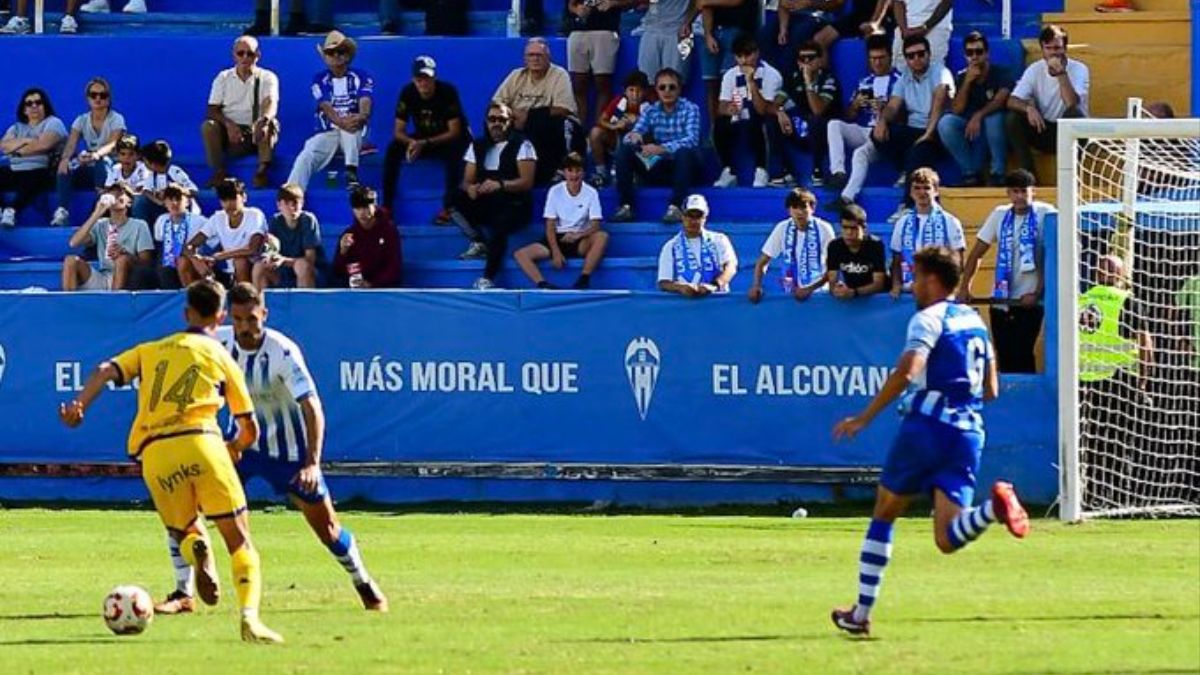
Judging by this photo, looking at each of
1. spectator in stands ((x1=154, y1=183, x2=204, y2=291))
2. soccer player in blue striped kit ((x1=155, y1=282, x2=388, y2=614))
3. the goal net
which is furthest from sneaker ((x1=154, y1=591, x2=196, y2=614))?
spectator in stands ((x1=154, y1=183, x2=204, y2=291))

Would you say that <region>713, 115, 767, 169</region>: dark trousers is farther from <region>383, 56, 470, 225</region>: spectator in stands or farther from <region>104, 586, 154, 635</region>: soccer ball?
<region>104, 586, 154, 635</region>: soccer ball

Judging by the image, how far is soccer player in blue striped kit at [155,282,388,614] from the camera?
12961mm

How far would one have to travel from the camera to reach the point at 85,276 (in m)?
23.6

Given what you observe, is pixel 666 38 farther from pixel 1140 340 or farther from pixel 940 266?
pixel 940 266

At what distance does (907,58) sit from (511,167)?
3.92m

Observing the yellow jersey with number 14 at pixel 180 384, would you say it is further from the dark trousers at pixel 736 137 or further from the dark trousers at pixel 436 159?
the dark trousers at pixel 736 137

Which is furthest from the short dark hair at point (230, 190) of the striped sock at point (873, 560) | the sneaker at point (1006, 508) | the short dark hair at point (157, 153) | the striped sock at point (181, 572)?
the sneaker at point (1006, 508)

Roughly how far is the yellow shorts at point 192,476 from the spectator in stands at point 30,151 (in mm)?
13822

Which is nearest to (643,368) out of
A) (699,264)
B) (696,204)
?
(699,264)

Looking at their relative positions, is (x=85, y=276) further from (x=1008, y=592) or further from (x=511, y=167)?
(x=1008, y=592)

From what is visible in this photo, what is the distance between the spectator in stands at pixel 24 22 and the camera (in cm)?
2783

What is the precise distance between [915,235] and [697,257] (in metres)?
1.92

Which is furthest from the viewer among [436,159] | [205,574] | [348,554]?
[436,159]

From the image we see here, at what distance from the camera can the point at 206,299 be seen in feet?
40.4
